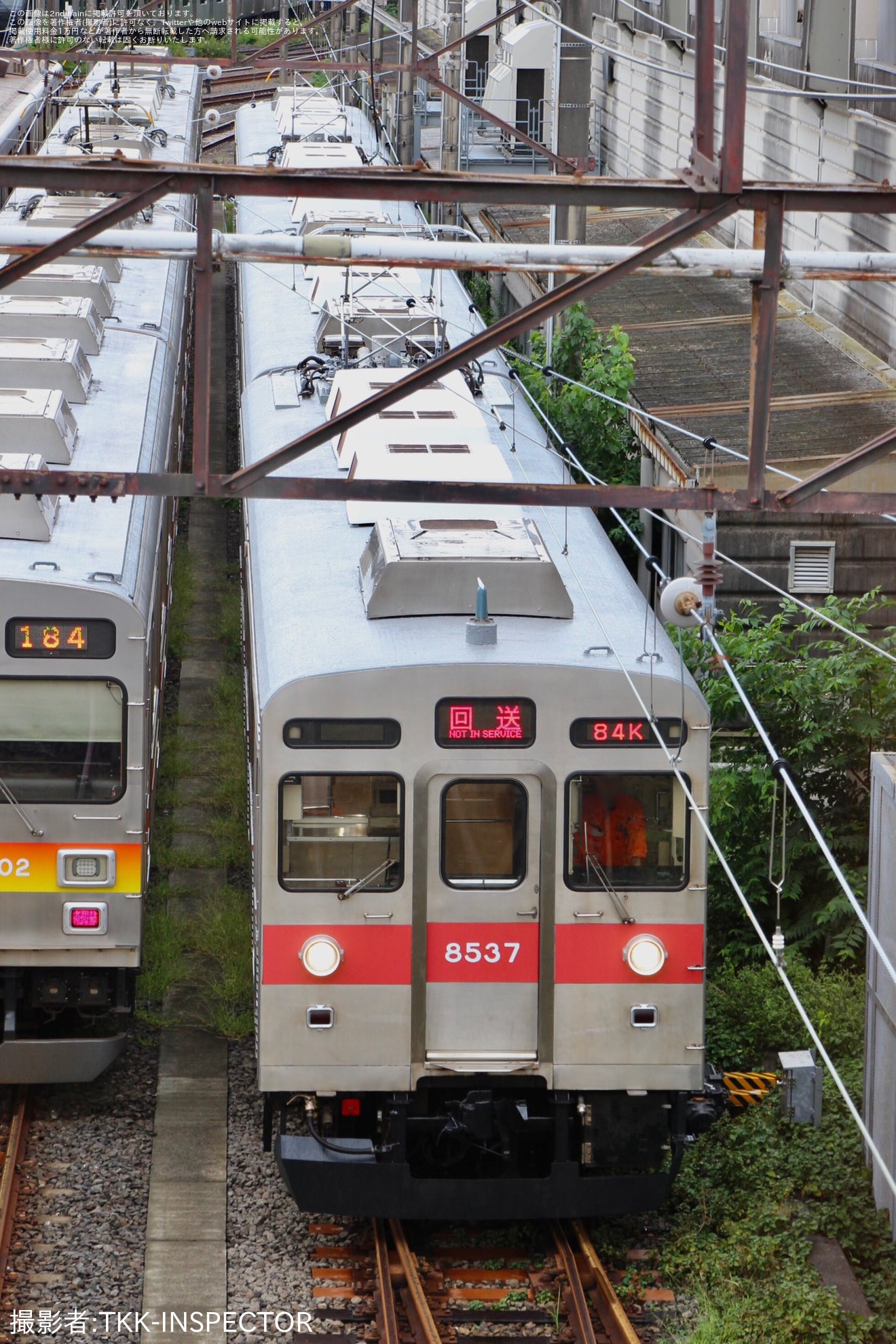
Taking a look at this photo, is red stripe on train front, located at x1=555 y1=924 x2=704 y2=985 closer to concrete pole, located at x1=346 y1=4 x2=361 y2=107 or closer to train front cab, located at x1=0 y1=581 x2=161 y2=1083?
train front cab, located at x1=0 y1=581 x2=161 y2=1083

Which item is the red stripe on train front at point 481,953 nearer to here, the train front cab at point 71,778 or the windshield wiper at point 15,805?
the train front cab at point 71,778

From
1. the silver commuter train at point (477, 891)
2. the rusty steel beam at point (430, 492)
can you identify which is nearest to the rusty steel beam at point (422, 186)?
the rusty steel beam at point (430, 492)

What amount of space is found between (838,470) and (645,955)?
2.33 m

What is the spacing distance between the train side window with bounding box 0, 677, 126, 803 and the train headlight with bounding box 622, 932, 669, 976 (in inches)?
99.5

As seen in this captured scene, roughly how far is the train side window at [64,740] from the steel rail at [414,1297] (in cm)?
237

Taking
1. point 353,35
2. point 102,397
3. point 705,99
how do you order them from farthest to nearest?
1. point 353,35
2. point 102,397
3. point 705,99

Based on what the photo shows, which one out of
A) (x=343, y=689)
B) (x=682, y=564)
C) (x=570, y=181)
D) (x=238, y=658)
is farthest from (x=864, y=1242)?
(x=238, y=658)

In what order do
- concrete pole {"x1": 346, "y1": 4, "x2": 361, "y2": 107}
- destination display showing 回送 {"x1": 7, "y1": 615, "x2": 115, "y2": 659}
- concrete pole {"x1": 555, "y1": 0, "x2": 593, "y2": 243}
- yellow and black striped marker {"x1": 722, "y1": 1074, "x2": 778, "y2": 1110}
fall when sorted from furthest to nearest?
concrete pole {"x1": 346, "y1": 4, "x2": 361, "y2": 107} < concrete pole {"x1": 555, "y1": 0, "x2": 593, "y2": 243} < yellow and black striped marker {"x1": 722, "y1": 1074, "x2": 778, "y2": 1110} < destination display showing 回送 {"x1": 7, "y1": 615, "x2": 115, "y2": 659}

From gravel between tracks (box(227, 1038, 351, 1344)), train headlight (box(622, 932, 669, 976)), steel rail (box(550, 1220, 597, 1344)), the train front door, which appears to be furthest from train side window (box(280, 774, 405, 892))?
steel rail (box(550, 1220, 597, 1344))

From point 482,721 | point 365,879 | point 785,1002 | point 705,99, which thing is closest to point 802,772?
point 785,1002

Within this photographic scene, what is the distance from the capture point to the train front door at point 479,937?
734cm

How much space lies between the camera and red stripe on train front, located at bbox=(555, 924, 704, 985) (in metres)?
7.34

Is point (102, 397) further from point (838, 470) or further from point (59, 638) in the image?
point (838, 470)

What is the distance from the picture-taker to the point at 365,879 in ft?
24.0
